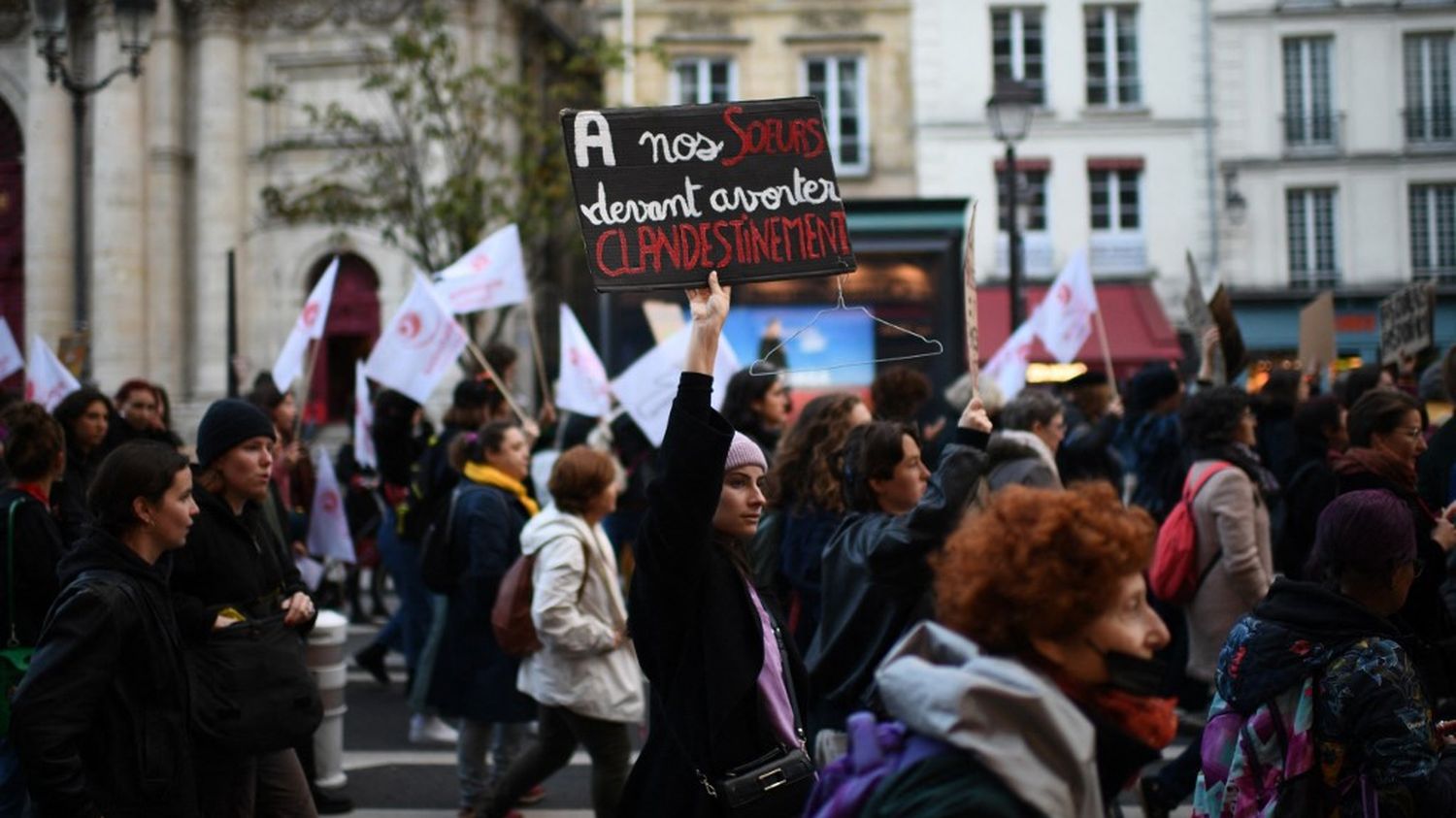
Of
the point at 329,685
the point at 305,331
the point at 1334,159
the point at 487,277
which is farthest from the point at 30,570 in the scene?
the point at 1334,159

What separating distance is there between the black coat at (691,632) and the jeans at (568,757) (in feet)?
7.30

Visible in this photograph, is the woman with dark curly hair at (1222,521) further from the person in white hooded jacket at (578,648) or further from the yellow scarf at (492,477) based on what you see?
the yellow scarf at (492,477)

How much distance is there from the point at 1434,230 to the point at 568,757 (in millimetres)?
27526

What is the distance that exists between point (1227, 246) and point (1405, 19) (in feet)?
19.3

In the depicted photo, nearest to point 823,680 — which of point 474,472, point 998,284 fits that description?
point 474,472

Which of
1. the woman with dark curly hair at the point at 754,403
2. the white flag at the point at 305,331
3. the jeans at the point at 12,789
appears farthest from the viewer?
the white flag at the point at 305,331

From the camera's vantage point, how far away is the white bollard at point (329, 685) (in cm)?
712

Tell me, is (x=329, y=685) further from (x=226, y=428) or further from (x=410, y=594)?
(x=226, y=428)

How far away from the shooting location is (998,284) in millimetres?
28250

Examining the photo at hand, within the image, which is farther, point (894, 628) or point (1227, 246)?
point (1227, 246)

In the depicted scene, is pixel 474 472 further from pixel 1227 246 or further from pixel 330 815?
pixel 1227 246

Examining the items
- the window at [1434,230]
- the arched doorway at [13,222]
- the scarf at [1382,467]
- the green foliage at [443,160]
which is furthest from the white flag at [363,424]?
the window at [1434,230]

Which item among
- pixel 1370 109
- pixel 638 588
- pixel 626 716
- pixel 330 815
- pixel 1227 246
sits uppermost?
pixel 1370 109

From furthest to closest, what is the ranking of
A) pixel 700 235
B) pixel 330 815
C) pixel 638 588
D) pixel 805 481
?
pixel 330 815
pixel 805 481
pixel 700 235
pixel 638 588
